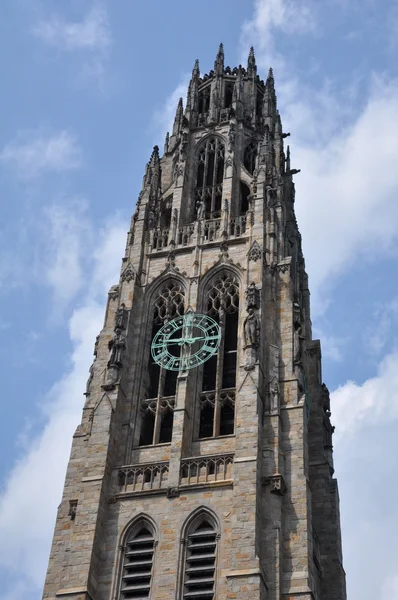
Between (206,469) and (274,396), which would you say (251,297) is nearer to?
(274,396)

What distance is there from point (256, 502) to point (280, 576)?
2466 millimetres

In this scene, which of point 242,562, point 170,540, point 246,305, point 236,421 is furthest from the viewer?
point 246,305

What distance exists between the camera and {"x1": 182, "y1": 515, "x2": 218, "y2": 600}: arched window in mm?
31016

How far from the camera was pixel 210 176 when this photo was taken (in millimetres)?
48156

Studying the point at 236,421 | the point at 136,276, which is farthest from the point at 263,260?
the point at 236,421

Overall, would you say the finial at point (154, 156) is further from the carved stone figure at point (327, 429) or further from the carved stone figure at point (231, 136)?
the carved stone figure at point (327, 429)

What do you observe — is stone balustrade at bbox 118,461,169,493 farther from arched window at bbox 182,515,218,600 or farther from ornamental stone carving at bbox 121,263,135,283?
ornamental stone carving at bbox 121,263,135,283

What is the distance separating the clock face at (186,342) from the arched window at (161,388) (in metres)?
0.28

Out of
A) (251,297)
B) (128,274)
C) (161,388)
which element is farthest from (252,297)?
(128,274)

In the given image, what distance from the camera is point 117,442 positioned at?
3609 centimetres

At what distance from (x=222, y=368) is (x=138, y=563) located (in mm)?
8609

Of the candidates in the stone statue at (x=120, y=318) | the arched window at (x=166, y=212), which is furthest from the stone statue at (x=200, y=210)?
the stone statue at (x=120, y=318)

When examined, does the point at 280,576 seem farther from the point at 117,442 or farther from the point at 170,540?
the point at 117,442

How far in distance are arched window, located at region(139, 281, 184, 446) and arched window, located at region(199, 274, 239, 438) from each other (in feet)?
4.11
